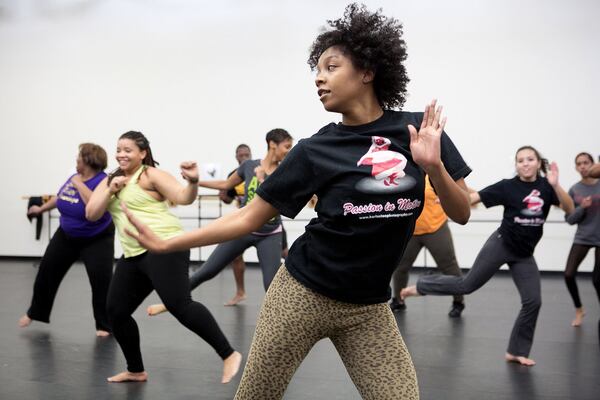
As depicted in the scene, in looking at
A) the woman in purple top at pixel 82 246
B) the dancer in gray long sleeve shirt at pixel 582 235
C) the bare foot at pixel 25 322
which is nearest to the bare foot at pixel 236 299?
the woman in purple top at pixel 82 246

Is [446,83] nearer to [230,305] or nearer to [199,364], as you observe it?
[230,305]

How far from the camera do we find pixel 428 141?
1956 mm

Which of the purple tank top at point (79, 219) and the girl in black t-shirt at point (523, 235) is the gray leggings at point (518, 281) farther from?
the purple tank top at point (79, 219)

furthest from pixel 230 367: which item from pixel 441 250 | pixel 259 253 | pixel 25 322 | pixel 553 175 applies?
pixel 441 250

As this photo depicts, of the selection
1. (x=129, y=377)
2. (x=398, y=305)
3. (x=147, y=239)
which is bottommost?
(x=398, y=305)

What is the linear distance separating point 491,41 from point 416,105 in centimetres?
133

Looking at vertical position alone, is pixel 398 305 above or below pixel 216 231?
below

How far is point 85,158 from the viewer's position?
571cm

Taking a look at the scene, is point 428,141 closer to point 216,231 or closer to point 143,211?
point 216,231

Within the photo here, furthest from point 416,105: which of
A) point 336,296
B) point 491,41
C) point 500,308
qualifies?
point 336,296

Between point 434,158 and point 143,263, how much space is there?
248cm

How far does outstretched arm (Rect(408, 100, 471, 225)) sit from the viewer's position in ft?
6.38

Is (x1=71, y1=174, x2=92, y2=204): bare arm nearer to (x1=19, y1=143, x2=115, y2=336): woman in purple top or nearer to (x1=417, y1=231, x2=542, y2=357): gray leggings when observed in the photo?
(x1=19, y1=143, x2=115, y2=336): woman in purple top

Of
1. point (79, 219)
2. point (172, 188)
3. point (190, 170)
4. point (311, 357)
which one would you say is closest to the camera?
point (190, 170)
